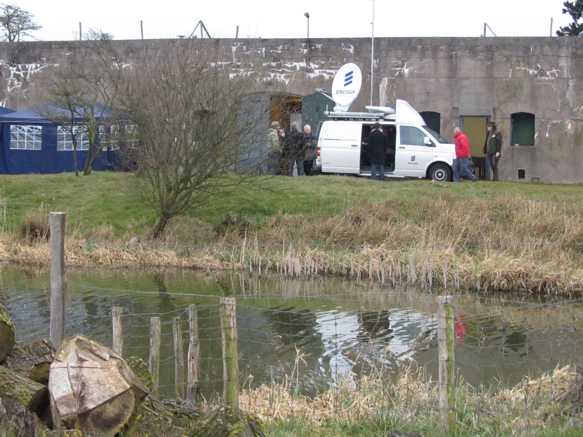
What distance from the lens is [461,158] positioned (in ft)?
91.4

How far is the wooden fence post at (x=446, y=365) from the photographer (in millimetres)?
7668

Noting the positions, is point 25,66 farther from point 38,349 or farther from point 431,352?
point 38,349

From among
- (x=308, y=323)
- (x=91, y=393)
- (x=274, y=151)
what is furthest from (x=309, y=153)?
(x=91, y=393)

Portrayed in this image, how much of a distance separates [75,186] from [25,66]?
1129 centimetres

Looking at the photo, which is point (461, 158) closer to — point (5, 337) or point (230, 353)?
point (230, 353)

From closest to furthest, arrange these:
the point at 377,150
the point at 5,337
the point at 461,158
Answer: the point at 5,337 < the point at 461,158 < the point at 377,150

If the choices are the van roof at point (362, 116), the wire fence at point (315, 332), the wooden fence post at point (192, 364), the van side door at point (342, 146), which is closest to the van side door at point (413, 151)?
the van roof at point (362, 116)

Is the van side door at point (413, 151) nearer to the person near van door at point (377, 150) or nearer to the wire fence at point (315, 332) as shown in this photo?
the person near van door at point (377, 150)

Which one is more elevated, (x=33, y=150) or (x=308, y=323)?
(x=33, y=150)

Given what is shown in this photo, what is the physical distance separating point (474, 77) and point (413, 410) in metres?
27.5

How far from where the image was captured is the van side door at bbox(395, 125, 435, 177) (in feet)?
93.5

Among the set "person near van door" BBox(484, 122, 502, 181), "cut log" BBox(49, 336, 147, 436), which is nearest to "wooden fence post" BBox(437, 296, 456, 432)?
"cut log" BBox(49, 336, 147, 436)

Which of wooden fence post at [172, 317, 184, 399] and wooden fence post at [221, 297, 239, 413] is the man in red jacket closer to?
wooden fence post at [172, 317, 184, 399]

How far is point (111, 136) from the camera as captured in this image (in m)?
27.7
